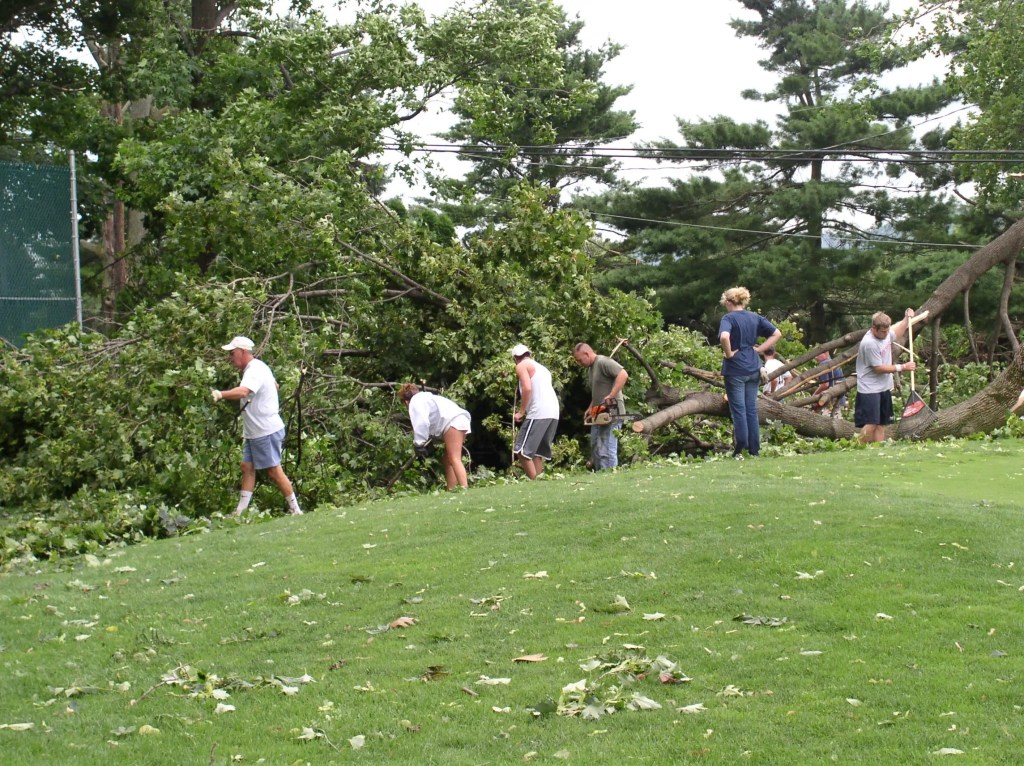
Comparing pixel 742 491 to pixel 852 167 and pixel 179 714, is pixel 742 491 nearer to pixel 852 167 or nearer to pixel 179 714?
pixel 179 714

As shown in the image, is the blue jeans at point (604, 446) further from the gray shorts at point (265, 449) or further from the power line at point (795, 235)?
the power line at point (795, 235)

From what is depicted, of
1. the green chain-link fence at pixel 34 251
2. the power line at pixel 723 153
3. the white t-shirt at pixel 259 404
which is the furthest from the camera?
the power line at pixel 723 153

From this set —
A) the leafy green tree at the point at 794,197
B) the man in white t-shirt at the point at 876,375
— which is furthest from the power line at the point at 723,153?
the man in white t-shirt at the point at 876,375

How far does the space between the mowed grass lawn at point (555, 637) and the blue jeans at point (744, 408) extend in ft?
10.6

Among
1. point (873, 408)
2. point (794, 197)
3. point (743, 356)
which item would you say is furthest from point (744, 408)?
point (794, 197)

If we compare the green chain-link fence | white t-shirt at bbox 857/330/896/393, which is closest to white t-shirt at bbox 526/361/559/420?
white t-shirt at bbox 857/330/896/393

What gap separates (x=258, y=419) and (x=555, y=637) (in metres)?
6.02

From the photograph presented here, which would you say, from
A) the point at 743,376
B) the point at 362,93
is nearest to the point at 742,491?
the point at 743,376

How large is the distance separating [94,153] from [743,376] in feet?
44.0

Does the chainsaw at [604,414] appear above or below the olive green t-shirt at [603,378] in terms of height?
below

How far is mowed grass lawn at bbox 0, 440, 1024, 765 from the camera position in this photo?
438 cm

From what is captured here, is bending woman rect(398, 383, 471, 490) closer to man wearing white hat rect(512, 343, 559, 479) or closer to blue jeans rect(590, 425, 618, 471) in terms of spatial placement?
man wearing white hat rect(512, 343, 559, 479)

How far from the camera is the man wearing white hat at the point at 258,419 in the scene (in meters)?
11.1

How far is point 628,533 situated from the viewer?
798 cm
